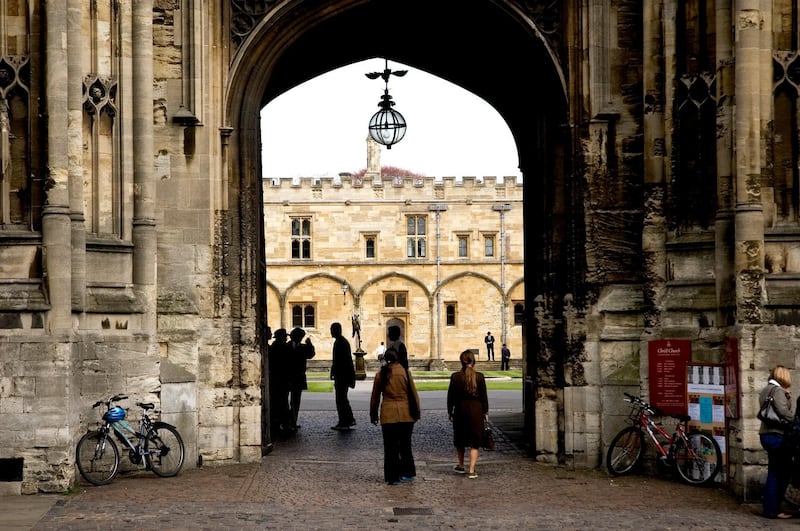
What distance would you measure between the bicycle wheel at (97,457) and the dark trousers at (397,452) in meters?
2.81

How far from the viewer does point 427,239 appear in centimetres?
6356

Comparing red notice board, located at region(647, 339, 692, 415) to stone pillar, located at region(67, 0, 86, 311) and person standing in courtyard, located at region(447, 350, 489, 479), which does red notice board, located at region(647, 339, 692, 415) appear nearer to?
person standing in courtyard, located at region(447, 350, 489, 479)

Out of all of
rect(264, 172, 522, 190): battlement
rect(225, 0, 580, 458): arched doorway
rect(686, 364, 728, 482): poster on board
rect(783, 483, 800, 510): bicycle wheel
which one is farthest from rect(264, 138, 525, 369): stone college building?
rect(783, 483, 800, 510): bicycle wheel

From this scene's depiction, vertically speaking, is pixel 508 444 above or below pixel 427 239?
below

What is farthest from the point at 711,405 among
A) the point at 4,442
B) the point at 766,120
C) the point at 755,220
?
the point at 4,442

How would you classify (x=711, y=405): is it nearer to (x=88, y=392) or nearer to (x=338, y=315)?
(x=88, y=392)

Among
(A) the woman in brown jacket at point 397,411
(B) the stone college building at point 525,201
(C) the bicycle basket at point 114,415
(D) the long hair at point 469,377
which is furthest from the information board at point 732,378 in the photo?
(C) the bicycle basket at point 114,415

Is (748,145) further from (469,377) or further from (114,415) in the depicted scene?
(114,415)

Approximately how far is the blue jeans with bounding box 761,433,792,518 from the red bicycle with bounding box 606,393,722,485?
193 centimetres

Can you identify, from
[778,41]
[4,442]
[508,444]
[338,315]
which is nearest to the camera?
[4,442]

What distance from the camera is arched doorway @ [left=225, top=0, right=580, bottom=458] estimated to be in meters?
15.8

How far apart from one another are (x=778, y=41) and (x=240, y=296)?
6.88 m

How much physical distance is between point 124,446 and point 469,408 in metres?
3.75

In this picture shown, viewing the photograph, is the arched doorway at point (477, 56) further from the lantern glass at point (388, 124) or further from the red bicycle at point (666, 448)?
the red bicycle at point (666, 448)
